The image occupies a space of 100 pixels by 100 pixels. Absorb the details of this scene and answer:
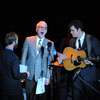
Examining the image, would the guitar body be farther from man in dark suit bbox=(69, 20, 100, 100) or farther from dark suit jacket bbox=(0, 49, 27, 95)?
dark suit jacket bbox=(0, 49, 27, 95)

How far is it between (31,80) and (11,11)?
11.1 feet

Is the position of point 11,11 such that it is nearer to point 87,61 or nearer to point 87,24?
point 87,24

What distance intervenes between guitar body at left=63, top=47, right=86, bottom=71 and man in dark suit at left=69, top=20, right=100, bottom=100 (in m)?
0.10

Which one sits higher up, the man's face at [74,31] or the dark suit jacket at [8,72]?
the man's face at [74,31]

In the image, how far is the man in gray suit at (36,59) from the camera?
3539 mm

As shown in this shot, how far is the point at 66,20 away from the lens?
235 inches

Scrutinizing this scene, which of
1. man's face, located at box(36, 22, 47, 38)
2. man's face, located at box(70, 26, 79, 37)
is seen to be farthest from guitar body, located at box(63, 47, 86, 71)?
man's face, located at box(36, 22, 47, 38)

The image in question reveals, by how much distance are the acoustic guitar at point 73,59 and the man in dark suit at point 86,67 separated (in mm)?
103

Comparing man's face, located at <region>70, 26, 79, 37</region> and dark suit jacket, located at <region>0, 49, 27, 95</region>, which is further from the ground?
man's face, located at <region>70, 26, 79, 37</region>

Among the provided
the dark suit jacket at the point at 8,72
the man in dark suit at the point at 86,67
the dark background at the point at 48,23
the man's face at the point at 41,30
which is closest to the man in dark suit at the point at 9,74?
the dark suit jacket at the point at 8,72

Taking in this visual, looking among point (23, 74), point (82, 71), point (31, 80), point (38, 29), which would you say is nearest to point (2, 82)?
point (23, 74)

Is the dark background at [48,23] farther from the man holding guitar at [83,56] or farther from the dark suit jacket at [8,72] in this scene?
the dark suit jacket at [8,72]

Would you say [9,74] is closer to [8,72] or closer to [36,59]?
[8,72]

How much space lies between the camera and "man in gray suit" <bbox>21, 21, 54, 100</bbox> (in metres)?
3.54
